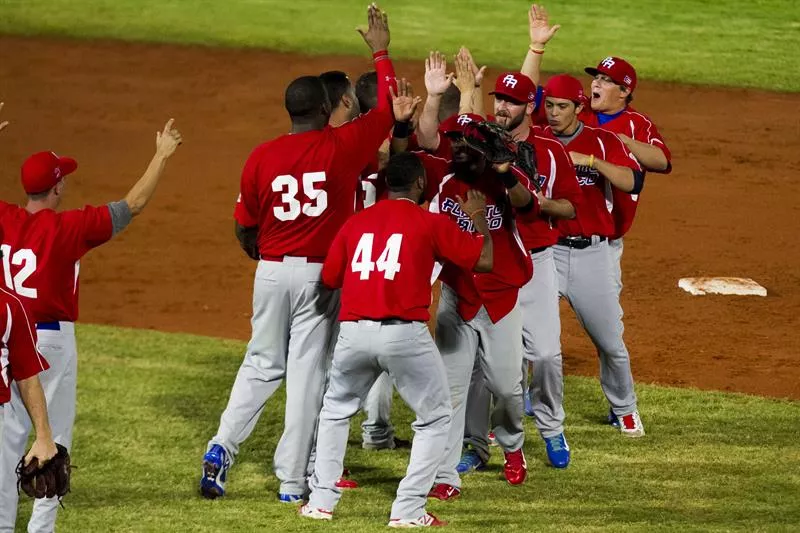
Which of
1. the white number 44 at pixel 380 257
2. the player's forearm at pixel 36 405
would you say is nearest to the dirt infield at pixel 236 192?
the white number 44 at pixel 380 257

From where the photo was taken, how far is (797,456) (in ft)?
27.5

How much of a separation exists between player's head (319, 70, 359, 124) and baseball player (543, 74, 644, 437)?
3.97ft

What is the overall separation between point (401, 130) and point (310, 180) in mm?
633

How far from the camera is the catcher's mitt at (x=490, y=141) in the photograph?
711cm

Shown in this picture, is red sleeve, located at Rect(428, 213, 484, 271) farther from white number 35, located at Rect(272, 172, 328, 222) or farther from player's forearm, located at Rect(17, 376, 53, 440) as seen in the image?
player's forearm, located at Rect(17, 376, 53, 440)

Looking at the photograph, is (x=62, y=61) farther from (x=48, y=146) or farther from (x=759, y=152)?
(x=759, y=152)

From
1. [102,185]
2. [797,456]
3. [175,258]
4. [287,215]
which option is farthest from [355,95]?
[102,185]

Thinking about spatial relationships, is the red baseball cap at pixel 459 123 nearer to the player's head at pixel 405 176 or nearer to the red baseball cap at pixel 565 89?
the player's head at pixel 405 176

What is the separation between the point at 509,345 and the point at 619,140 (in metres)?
1.68

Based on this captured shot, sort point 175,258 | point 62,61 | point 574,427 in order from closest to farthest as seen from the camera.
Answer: point 574,427 < point 175,258 < point 62,61

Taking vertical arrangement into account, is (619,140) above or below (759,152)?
above

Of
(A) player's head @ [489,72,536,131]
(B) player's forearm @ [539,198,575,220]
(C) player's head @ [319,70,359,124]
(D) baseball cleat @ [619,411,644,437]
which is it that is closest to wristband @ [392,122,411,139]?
(C) player's head @ [319,70,359,124]

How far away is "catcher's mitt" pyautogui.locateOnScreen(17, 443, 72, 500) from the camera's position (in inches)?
221

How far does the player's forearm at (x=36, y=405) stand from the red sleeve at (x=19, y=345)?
0.03m
